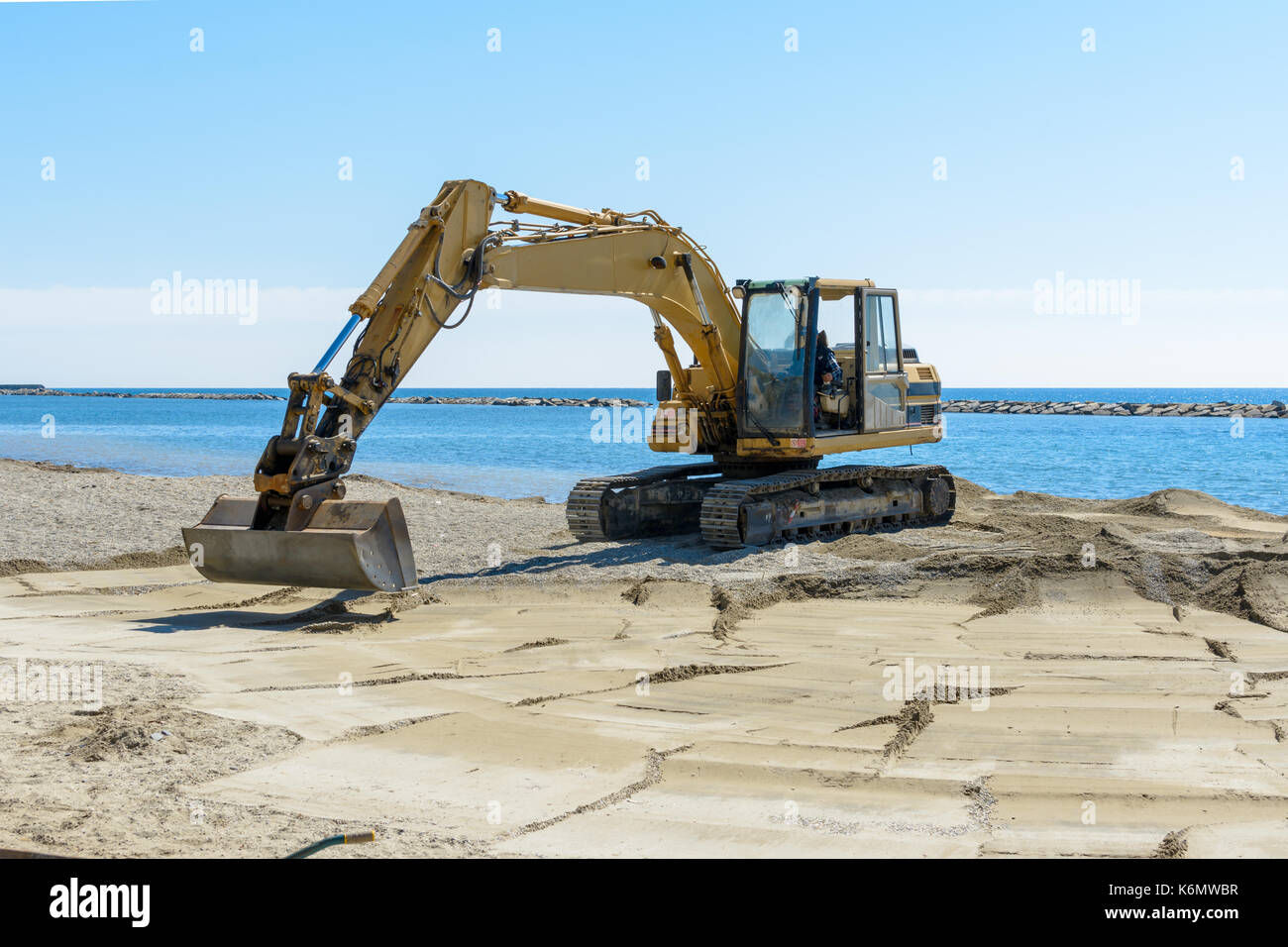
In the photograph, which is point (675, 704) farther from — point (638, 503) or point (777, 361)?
point (777, 361)

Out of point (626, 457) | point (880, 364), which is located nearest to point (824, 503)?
point (880, 364)

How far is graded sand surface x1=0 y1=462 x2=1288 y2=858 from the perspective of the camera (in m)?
5.30

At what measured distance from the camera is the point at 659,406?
1538cm

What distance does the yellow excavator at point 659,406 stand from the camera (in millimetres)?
10383

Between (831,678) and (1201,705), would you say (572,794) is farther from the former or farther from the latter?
(1201,705)

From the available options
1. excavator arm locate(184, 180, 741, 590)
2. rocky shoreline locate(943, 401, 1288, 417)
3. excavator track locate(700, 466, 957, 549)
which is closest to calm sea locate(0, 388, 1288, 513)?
excavator track locate(700, 466, 957, 549)

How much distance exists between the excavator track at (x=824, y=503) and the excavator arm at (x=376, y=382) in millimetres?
2885

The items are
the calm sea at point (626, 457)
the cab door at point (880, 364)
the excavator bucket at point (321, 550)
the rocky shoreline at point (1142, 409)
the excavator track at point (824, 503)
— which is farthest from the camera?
the rocky shoreline at point (1142, 409)

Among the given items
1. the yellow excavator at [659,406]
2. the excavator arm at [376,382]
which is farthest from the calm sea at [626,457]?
the excavator arm at [376,382]

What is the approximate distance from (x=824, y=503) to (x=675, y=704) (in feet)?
26.2

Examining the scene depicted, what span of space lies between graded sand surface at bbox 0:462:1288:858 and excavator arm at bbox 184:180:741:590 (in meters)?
0.63

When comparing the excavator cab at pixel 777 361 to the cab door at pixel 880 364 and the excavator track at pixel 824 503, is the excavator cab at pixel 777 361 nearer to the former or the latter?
the excavator track at pixel 824 503

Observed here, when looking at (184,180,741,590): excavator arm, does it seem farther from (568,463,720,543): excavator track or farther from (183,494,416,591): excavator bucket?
(568,463,720,543): excavator track

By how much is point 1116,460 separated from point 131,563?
35673 millimetres
